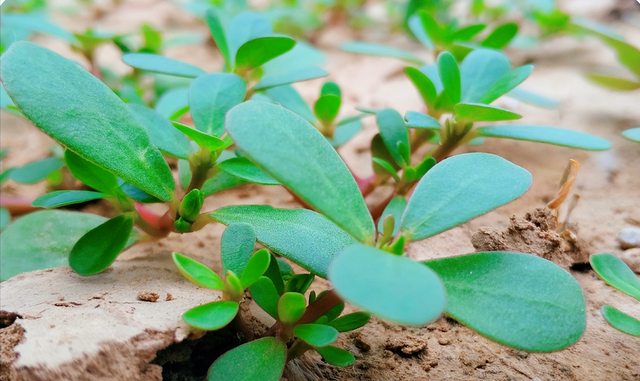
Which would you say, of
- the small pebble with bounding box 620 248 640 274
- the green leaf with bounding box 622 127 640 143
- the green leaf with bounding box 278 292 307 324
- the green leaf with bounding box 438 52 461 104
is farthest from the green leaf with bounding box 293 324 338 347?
the green leaf with bounding box 622 127 640 143

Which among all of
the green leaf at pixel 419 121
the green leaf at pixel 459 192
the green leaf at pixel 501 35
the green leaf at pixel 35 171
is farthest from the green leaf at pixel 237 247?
the green leaf at pixel 501 35

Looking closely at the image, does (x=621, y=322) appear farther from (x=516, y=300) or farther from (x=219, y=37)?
(x=219, y=37)

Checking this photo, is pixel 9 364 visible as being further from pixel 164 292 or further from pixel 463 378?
pixel 463 378

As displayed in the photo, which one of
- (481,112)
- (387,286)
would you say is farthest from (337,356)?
(481,112)

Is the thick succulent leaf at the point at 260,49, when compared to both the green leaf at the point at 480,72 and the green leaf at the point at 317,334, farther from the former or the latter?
the green leaf at the point at 317,334

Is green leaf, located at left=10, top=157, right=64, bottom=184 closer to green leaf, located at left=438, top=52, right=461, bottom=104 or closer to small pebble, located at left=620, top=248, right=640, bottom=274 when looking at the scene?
green leaf, located at left=438, top=52, right=461, bottom=104
